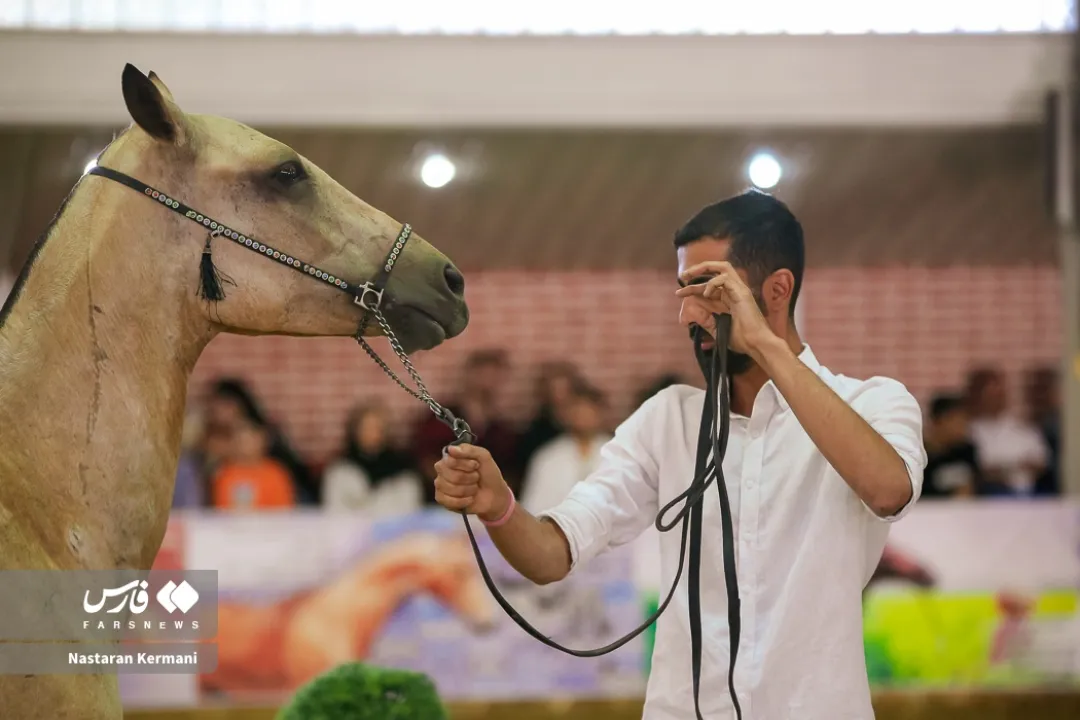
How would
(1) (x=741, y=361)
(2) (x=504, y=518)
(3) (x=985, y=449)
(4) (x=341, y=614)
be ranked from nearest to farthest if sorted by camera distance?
(2) (x=504, y=518) → (1) (x=741, y=361) → (4) (x=341, y=614) → (3) (x=985, y=449)

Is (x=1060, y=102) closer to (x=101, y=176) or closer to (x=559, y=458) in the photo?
(x=559, y=458)

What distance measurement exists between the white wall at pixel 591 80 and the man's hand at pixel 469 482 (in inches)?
140

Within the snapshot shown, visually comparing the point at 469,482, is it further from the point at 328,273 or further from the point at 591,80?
the point at 591,80

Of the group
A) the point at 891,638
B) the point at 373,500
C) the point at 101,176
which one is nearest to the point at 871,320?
the point at 891,638

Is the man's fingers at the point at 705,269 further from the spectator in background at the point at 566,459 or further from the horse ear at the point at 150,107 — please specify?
the spectator in background at the point at 566,459

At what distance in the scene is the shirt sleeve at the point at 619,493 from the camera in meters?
1.79

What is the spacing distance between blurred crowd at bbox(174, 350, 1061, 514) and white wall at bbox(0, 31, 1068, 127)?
130 cm

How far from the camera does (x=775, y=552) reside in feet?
5.51

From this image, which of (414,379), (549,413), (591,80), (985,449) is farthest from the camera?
(985,449)

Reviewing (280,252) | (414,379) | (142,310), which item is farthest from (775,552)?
(142,310)

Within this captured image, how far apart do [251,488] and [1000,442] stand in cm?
348

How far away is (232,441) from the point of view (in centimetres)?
505

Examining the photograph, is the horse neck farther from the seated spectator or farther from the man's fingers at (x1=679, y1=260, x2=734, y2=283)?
the seated spectator

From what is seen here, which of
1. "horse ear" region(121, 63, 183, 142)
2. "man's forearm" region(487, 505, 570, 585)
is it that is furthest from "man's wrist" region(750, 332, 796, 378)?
"horse ear" region(121, 63, 183, 142)
